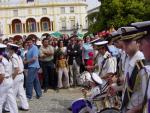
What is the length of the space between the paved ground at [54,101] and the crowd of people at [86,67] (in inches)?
11.7

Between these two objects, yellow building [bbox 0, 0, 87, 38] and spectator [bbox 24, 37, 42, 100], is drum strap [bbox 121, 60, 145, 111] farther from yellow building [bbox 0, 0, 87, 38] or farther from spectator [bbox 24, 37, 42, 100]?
yellow building [bbox 0, 0, 87, 38]

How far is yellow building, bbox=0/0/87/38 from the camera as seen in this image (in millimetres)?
107812

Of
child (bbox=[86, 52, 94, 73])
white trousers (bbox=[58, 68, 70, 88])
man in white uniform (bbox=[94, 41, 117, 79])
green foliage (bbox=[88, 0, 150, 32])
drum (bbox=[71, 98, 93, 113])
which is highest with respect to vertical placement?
green foliage (bbox=[88, 0, 150, 32])

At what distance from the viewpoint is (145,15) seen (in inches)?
1905

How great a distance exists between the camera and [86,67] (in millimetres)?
10836

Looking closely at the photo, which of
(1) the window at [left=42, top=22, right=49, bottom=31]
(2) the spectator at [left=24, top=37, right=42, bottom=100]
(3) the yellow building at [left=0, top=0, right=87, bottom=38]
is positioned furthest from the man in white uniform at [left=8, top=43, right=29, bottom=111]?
(1) the window at [left=42, top=22, right=49, bottom=31]

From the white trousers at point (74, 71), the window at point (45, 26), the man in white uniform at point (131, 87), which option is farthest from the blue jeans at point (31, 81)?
the window at point (45, 26)

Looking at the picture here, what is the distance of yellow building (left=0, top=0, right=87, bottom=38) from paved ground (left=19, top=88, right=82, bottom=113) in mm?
93285

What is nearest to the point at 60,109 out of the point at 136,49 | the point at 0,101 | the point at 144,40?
the point at 0,101

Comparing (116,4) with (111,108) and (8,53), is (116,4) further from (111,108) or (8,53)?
(111,108)

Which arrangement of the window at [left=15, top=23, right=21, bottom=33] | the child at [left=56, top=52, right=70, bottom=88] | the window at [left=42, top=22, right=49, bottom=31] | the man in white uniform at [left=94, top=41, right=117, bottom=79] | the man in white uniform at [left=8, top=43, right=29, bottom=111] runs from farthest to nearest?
1. the window at [left=42, top=22, right=49, bottom=31]
2. the window at [left=15, top=23, right=21, bottom=33]
3. the child at [left=56, top=52, right=70, bottom=88]
4. the man in white uniform at [left=8, top=43, right=29, bottom=111]
5. the man in white uniform at [left=94, top=41, right=117, bottom=79]

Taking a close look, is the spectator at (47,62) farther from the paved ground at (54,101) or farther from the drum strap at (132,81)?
the drum strap at (132,81)

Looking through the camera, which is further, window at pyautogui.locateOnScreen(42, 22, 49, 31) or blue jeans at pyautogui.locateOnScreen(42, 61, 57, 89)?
Answer: window at pyautogui.locateOnScreen(42, 22, 49, 31)

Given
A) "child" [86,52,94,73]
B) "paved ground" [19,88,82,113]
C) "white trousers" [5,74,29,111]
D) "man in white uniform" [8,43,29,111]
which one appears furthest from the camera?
"paved ground" [19,88,82,113]
